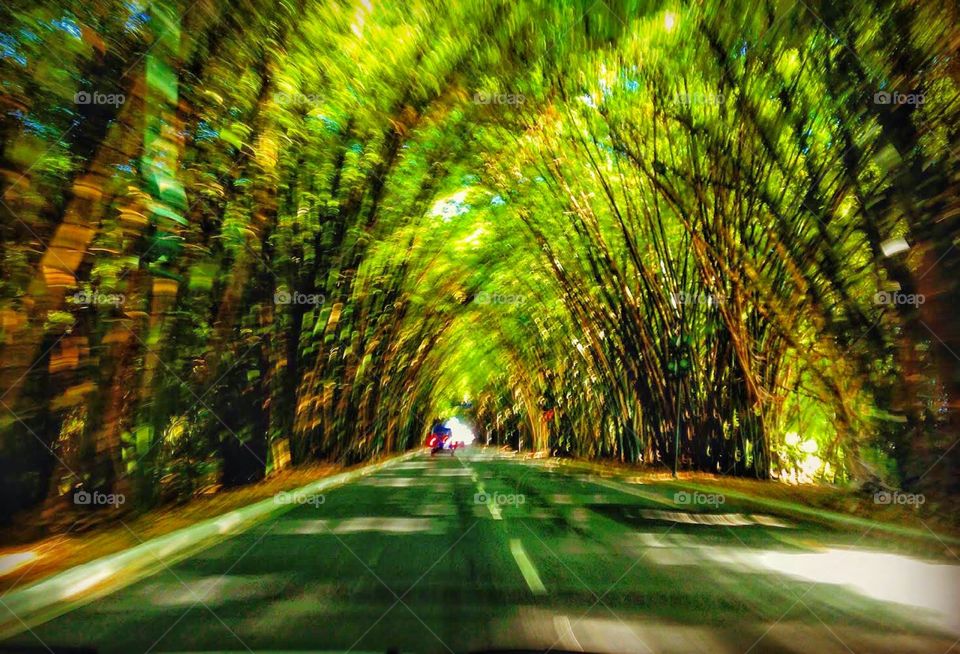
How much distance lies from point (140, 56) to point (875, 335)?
811cm

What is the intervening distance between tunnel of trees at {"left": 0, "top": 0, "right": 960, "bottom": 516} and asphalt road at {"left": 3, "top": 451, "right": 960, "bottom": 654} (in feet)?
7.41

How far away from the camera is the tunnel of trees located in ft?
19.4

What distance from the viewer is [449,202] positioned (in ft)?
45.8

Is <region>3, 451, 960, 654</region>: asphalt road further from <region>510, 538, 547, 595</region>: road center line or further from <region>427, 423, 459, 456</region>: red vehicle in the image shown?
<region>427, 423, 459, 456</region>: red vehicle

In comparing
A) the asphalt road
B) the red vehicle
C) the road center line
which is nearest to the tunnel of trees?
the asphalt road

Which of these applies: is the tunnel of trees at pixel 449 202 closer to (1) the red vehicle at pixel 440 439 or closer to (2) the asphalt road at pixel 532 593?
(2) the asphalt road at pixel 532 593

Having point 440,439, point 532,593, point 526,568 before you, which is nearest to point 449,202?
point 526,568

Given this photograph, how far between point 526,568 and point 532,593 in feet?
2.69

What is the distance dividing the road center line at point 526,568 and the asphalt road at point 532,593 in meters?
0.02

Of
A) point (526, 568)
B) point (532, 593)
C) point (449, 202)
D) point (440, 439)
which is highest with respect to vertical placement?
point (449, 202)

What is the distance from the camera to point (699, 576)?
516 centimetres

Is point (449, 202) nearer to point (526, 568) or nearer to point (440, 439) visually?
point (526, 568)

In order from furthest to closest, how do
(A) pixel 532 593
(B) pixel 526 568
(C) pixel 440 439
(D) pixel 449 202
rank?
(C) pixel 440 439
(D) pixel 449 202
(B) pixel 526 568
(A) pixel 532 593

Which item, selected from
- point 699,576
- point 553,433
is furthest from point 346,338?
point 553,433
